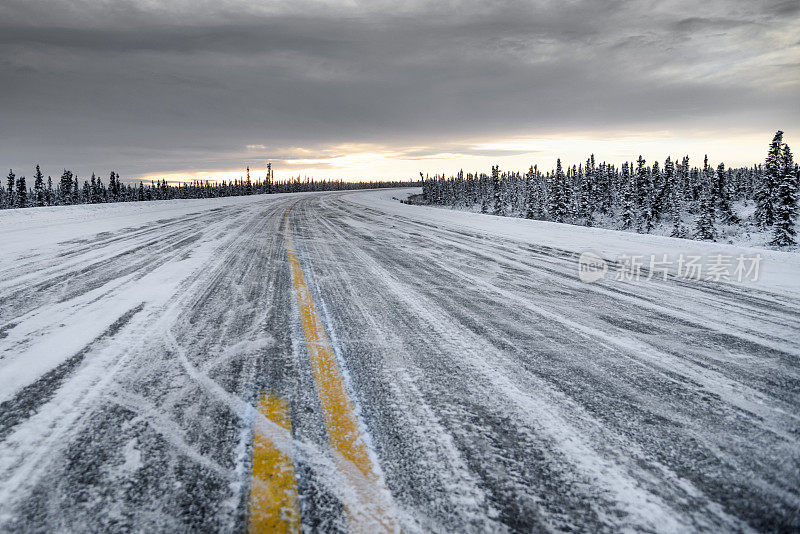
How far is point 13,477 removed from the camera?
1.43 meters

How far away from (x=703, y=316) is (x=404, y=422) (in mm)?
3203

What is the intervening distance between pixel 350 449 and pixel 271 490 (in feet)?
1.11

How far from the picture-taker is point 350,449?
5.22 ft

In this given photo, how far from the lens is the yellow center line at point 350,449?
1266 mm

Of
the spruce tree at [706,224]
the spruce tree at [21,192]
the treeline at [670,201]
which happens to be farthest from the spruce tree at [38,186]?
the spruce tree at [706,224]

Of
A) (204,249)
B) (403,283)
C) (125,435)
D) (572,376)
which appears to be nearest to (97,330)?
(125,435)

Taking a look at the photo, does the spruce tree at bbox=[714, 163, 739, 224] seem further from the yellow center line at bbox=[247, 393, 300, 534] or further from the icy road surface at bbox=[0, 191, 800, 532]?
the yellow center line at bbox=[247, 393, 300, 534]

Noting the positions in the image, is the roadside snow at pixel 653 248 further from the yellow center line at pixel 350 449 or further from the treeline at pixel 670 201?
the treeline at pixel 670 201

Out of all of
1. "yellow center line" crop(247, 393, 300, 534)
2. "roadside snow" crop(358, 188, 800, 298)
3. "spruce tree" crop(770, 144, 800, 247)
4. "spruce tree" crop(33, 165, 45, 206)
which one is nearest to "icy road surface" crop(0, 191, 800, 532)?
"yellow center line" crop(247, 393, 300, 534)
